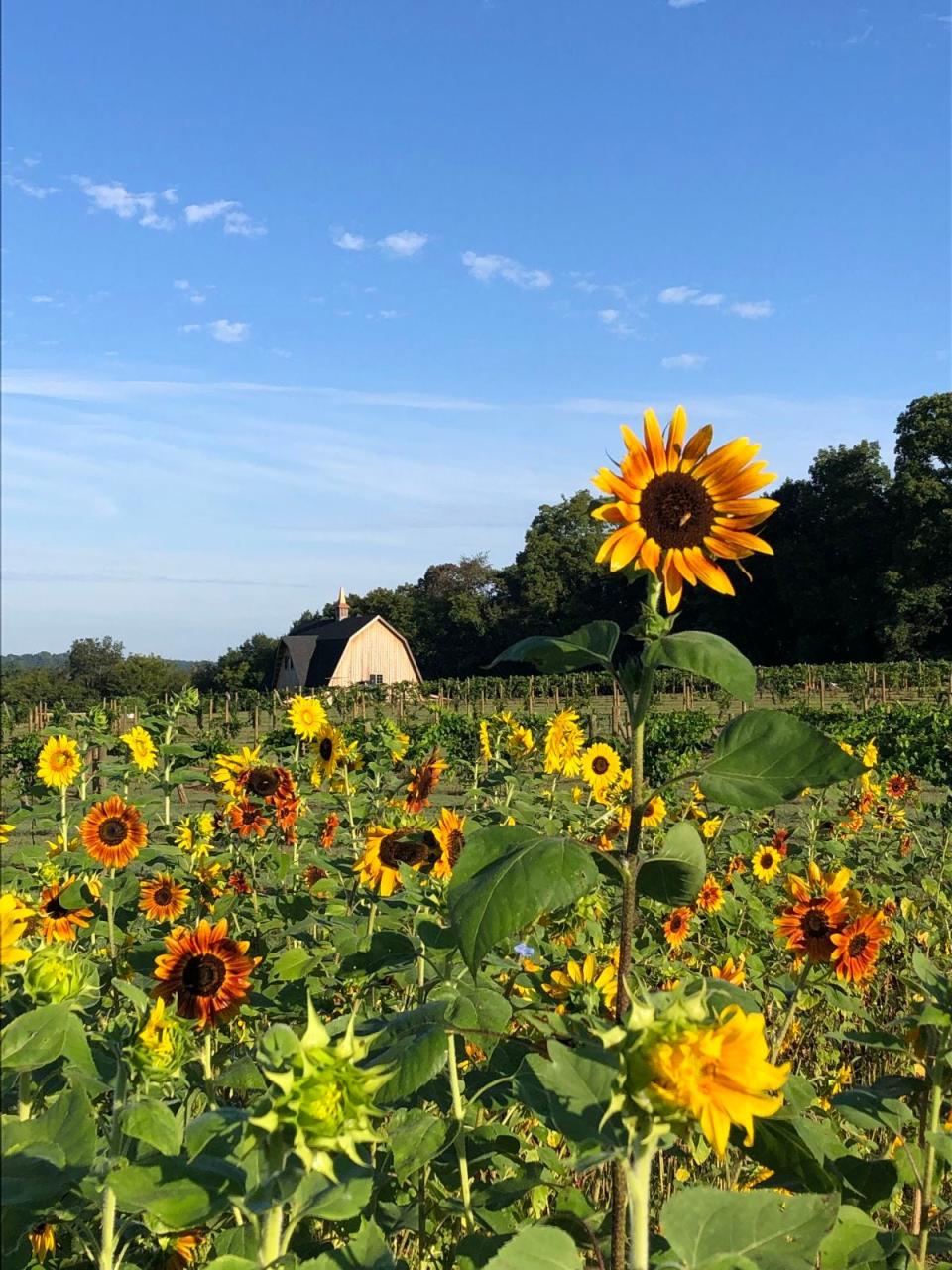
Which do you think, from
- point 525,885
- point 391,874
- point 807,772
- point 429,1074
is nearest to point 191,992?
point 391,874

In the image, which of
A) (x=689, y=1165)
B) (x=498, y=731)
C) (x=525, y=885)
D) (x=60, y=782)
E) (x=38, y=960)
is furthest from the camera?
(x=498, y=731)

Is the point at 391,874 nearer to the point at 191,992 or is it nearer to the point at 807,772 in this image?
the point at 191,992

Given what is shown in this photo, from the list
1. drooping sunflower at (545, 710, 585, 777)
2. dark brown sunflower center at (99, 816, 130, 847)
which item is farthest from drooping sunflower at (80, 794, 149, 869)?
drooping sunflower at (545, 710, 585, 777)

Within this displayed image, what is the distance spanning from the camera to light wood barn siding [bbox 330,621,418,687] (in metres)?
48.6

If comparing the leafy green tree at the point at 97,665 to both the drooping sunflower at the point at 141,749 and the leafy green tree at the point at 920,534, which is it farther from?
Result: the drooping sunflower at the point at 141,749

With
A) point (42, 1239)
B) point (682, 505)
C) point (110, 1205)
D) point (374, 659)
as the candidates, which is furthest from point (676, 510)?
point (374, 659)

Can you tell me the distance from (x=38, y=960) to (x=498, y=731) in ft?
10.3

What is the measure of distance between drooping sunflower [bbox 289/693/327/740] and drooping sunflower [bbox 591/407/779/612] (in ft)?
8.04

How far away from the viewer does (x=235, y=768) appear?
3.73 meters

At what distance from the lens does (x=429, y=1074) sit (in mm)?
1120

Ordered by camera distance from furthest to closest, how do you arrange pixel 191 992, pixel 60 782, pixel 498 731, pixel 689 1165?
pixel 498 731 → pixel 60 782 → pixel 689 1165 → pixel 191 992

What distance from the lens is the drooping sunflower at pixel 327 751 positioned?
3713 millimetres

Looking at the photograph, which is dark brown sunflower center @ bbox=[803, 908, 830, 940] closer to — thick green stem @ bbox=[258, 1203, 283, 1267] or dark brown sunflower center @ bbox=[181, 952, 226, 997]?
dark brown sunflower center @ bbox=[181, 952, 226, 997]

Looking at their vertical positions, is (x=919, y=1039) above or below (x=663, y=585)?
below
